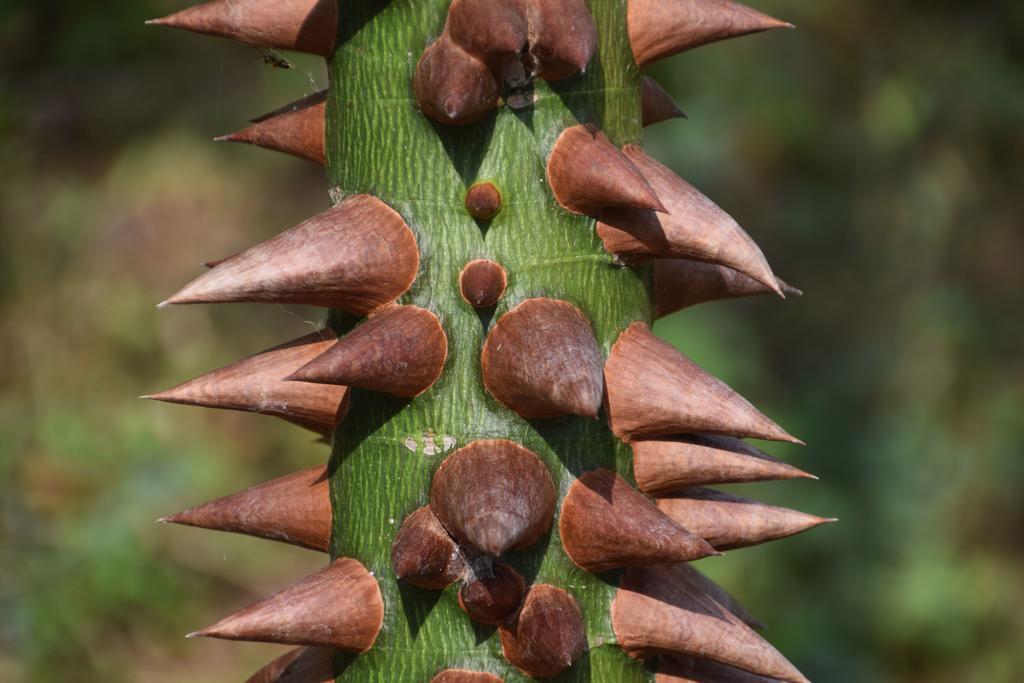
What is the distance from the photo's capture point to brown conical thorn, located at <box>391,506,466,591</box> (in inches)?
37.1

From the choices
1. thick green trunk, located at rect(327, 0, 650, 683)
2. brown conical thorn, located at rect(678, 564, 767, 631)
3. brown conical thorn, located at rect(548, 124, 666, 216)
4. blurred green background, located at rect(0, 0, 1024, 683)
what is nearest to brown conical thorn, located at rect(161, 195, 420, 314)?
thick green trunk, located at rect(327, 0, 650, 683)

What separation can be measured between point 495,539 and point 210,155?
18.4ft

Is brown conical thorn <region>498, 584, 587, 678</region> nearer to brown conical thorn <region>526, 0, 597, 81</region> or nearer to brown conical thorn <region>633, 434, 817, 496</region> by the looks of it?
brown conical thorn <region>633, 434, 817, 496</region>

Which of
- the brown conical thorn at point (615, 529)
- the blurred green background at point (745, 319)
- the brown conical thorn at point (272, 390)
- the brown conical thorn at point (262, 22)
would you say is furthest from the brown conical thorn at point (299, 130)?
the blurred green background at point (745, 319)

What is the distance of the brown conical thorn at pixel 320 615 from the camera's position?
969 millimetres

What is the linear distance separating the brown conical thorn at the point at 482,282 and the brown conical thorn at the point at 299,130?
25cm

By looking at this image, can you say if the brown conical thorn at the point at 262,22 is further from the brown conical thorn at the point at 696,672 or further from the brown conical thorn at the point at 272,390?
the brown conical thorn at the point at 696,672

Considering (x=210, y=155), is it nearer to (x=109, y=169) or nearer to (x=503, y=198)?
(x=109, y=169)

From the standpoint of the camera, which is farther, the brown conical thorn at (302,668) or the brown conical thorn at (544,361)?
the brown conical thorn at (302,668)

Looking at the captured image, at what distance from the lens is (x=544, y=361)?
0.92m

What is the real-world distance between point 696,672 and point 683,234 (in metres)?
0.39

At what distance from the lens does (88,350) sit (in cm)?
529

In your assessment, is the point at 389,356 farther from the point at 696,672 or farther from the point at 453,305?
the point at 696,672

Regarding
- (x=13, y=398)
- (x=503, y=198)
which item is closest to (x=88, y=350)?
(x=13, y=398)
